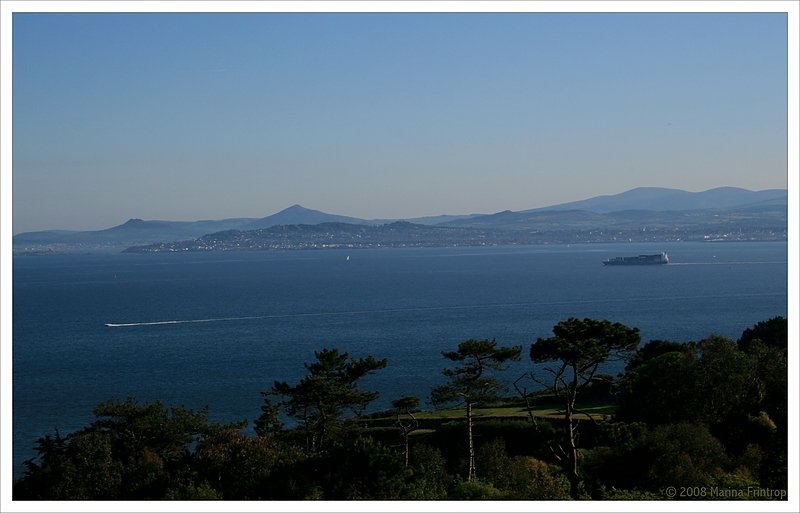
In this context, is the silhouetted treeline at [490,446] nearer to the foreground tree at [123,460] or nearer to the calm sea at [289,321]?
the foreground tree at [123,460]

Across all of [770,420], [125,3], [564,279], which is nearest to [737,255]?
[564,279]

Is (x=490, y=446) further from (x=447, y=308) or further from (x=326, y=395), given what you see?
(x=447, y=308)

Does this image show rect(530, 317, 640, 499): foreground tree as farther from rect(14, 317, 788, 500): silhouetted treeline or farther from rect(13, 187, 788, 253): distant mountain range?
rect(13, 187, 788, 253): distant mountain range

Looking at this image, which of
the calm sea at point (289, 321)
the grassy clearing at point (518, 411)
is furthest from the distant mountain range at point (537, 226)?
the grassy clearing at point (518, 411)

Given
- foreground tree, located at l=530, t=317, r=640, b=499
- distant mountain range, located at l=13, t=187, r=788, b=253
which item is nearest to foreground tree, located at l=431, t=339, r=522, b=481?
foreground tree, located at l=530, t=317, r=640, b=499

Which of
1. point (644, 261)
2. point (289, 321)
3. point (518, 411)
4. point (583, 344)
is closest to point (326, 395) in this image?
point (583, 344)

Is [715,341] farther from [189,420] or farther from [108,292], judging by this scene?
[108,292]
